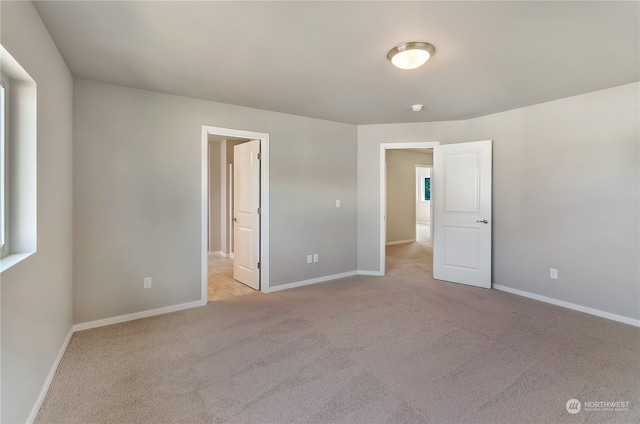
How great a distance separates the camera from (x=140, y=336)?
2695 millimetres

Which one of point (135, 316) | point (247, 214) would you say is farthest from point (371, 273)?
point (135, 316)

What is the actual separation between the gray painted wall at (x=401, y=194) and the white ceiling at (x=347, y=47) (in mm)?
4503

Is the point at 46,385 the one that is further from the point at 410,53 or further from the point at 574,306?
the point at 574,306

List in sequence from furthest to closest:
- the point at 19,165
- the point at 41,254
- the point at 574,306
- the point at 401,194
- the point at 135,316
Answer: the point at 401,194, the point at 574,306, the point at 135,316, the point at 41,254, the point at 19,165

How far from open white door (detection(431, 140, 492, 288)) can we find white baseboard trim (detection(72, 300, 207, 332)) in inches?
133

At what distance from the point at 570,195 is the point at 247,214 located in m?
3.92

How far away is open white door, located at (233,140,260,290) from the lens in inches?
157

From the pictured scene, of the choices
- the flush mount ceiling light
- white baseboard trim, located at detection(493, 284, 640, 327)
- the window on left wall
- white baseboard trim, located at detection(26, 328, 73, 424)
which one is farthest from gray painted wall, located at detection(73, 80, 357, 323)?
white baseboard trim, located at detection(493, 284, 640, 327)

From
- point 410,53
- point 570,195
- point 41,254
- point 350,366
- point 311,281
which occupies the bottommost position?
point 350,366

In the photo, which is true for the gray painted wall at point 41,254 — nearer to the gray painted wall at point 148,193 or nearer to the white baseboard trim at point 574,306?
the gray painted wall at point 148,193

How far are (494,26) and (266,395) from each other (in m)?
2.80

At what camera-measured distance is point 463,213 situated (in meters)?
4.26

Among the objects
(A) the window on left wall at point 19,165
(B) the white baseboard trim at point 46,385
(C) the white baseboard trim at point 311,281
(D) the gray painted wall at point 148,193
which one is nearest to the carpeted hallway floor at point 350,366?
(B) the white baseboard trim at point 46,385

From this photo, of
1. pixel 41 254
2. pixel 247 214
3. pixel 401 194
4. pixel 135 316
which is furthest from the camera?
pixel 401 194
